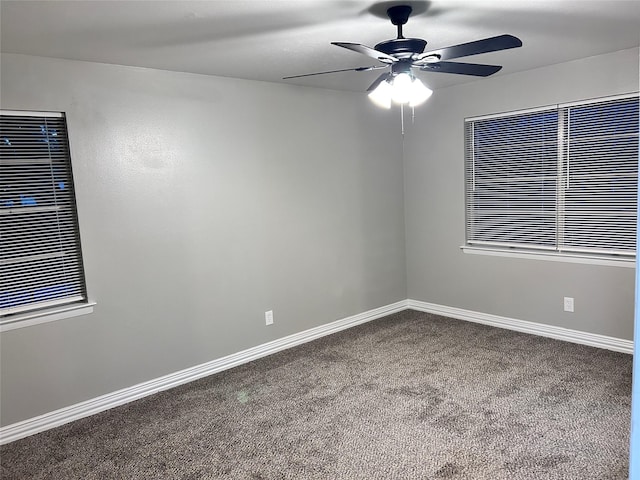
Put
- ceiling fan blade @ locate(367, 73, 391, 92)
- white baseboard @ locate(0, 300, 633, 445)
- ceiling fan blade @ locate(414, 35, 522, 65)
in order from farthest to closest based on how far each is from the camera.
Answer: white baseboard @ locate(0, 300, 633, 445), ceiling fan blade @ locate(367, 73, 391, 92), ceiling fan blade @ locate(414, 35, 522, 65)

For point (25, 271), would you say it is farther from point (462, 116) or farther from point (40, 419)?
point (462, 116)

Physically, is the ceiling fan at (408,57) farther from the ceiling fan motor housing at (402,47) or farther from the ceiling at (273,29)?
the ceiling at (273,29)

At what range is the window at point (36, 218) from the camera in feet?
9.55

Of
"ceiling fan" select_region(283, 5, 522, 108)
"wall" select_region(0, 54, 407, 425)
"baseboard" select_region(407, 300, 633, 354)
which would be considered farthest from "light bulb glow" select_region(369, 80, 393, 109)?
"baseboard" select_region(407, 300, 633, 354)

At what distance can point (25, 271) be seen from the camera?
118 inches

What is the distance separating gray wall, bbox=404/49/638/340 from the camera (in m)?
3.75

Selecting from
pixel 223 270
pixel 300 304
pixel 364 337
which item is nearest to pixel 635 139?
pixel 364 337

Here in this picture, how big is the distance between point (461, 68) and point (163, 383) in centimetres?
293

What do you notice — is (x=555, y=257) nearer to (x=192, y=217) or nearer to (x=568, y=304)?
(x=568, y=304)

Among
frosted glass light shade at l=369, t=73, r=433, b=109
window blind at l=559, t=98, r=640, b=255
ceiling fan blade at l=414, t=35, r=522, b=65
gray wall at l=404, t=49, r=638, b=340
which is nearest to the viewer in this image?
ceiling fan blade at l=414, t=35, r=522, b=65

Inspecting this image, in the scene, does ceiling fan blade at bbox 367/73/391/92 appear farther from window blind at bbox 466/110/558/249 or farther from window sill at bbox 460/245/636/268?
window sill at bbox 460/245/636/268

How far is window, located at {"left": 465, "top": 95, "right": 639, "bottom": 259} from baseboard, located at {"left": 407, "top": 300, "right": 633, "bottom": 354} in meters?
0.67

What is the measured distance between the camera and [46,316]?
3045mm

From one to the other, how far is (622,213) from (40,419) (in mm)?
4356
